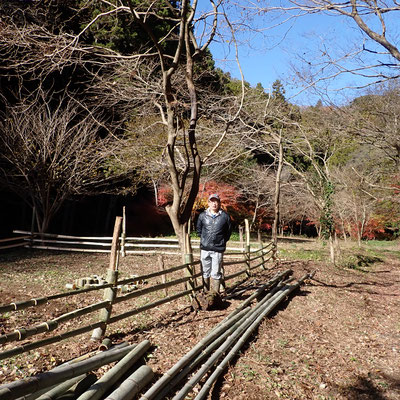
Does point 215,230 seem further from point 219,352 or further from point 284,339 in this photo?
point 219,352

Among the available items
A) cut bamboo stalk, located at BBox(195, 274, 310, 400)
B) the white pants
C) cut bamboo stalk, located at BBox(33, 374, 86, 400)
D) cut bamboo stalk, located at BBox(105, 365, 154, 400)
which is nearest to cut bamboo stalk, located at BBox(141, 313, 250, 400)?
cut bamboo stalk, located at BBox(105, 365, 154, 400)

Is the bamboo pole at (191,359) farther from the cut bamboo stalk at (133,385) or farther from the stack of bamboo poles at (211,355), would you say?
the cut bamboo stalk at (133,385)

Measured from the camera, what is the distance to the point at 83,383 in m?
2.90

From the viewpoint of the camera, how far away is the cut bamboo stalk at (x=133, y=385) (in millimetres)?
2775

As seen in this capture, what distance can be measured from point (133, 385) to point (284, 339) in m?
2.58

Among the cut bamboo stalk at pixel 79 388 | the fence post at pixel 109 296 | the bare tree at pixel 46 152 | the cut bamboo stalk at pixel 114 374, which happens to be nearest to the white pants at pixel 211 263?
the fence post at pixel 109 296

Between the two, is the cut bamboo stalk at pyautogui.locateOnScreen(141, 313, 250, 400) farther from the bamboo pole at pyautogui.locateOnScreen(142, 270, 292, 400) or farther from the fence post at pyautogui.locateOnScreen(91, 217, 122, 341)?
the fence post at pyautogui.locateOnScreen(91, 217, 122, 341)

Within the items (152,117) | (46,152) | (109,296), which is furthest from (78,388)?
(152,117)

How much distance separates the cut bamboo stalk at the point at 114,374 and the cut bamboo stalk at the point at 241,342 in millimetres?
703

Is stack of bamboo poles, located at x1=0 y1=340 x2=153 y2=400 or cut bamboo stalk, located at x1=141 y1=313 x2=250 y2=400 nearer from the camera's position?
stack of bamboo poles, located at x1=0 y1=340 x2=153 y2=400

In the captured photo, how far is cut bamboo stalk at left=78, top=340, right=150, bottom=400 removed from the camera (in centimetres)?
275

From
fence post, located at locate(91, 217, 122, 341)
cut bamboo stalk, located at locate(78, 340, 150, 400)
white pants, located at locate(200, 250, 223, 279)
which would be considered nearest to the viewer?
cut bamboo stalk, located at locate(78, 340, 150, 400)

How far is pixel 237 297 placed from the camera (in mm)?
6312

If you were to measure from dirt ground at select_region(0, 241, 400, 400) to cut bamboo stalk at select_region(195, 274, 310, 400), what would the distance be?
11 centimetres
